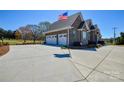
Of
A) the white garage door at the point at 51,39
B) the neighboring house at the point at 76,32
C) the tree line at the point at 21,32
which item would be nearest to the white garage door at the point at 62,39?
the neighboring house at the point at 76,32

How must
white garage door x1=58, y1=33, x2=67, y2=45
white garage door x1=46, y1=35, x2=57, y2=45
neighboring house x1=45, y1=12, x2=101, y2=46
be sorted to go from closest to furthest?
1. neighboring house x1=45, y1=12, x2=101, y2=46
2. white garage door x1=58, y1=33, x2=67, y2=45
3. white garage door x1=46, y1=35, x2=57, y2=45

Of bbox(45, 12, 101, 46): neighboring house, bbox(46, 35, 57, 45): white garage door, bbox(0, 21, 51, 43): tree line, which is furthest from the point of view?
bbox(46, 35, 57, 45): white garage door

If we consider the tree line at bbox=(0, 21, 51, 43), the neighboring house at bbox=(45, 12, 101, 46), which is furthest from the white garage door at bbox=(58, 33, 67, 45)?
the tree line at bbox=(0, 21, 51, 43)

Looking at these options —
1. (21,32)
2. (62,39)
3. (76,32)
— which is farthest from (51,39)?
(21,32)

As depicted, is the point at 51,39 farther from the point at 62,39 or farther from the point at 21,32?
the point at 21,32

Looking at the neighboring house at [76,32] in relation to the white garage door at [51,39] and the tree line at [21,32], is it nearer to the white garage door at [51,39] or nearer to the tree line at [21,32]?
the white garage door at [51,39]

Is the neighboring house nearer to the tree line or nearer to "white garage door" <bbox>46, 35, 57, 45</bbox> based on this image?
"white garage door" <bbox>46, 35, 57, 45</bbox>

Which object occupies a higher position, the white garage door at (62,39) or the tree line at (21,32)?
the tree line at (21,32)

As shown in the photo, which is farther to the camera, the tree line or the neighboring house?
the neighboring house

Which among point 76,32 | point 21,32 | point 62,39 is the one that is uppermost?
point 76,32

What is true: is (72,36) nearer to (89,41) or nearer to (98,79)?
(89,41)

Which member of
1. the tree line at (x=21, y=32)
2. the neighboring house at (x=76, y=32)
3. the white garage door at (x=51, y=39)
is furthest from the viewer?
the white garage door at (x=51, y=39)
